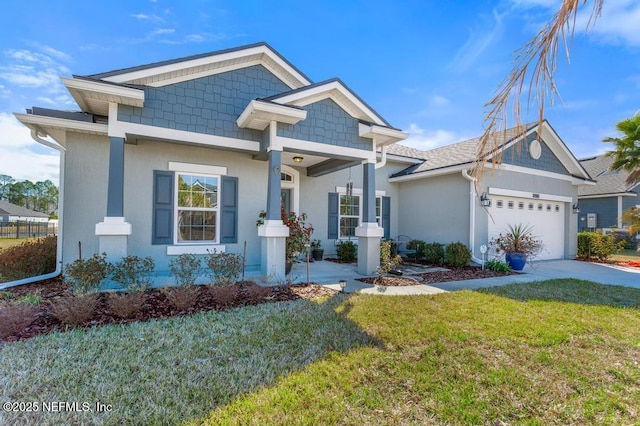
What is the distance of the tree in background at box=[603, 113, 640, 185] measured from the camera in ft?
38.1

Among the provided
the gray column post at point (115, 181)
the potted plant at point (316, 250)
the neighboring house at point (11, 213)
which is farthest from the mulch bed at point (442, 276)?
the neighboring house at point (11, 213)

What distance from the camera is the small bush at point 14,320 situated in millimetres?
3984

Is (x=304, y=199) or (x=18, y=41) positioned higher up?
(x=18, y=41)

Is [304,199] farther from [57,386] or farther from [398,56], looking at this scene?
[57,386]

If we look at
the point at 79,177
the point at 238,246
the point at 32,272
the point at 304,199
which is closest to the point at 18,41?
the point at 79,177

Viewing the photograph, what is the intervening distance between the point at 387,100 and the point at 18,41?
11.1 metres

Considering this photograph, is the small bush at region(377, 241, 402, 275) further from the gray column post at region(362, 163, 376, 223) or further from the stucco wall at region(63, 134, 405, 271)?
the stucco wall at region(63, 134, 405, 271)

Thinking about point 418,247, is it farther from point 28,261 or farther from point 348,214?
point 28,261

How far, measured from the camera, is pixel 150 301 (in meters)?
5.67

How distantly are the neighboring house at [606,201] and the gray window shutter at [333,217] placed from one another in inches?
741

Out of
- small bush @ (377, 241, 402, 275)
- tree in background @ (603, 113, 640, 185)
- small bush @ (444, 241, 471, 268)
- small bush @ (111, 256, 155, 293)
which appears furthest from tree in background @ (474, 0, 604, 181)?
tree in background @ (603, 113, 640, 185)

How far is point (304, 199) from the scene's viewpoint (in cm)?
1120

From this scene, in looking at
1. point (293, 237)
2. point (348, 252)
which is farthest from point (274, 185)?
point (348, 252)

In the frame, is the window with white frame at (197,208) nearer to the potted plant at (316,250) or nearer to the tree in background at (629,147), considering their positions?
the potted plant at (316,250)
